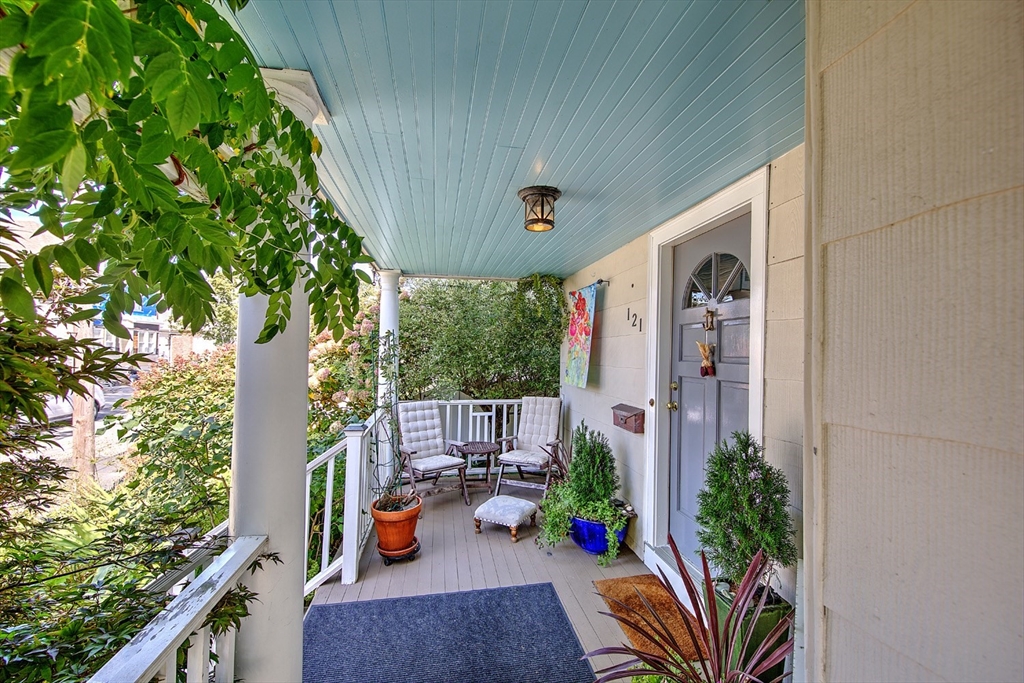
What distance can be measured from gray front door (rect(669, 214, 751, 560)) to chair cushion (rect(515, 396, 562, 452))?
192cm

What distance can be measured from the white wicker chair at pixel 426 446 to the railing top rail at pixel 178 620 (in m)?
2.80

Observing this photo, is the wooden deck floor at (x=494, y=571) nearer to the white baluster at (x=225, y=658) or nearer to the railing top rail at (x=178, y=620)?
the white baluster at (x=225, y=658)

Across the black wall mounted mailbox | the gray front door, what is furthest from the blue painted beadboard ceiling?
the black wall mounted mailbox

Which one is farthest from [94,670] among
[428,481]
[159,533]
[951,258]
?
[428,481]

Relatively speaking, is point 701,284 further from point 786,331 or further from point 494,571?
point 494,571

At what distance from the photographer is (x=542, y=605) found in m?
2.51

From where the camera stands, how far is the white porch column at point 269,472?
1333mm

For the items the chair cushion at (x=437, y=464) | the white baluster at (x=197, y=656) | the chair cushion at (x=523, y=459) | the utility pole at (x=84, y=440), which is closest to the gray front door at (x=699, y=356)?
the chair cushion at (x=523, y=459)

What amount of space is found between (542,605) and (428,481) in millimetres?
2585

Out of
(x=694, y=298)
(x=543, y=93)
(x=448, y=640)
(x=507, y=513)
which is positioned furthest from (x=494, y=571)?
(x=543, y=93)

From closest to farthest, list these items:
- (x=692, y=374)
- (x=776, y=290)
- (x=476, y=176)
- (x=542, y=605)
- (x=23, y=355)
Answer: (x=23, y=355) → (x=776, y=290) → (x=476, y=176) → (x=542, y=605) → (x=692, y=374)

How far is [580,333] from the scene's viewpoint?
13.8ft

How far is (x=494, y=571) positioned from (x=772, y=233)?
8.62 ft

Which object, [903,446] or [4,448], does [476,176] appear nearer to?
[4,448]
